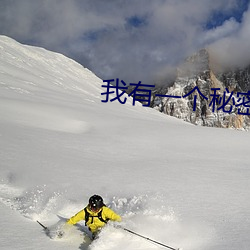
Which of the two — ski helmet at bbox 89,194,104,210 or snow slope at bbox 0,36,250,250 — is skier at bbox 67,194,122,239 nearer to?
ski helmet at bbox 89,194,104,210

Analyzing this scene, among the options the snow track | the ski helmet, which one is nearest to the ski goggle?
the ski helmet

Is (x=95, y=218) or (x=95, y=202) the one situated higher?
(x=95, y=202)

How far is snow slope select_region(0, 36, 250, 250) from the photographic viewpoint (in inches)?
200

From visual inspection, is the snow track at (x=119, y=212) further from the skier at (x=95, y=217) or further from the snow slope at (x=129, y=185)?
the skier at (x=95, y=217)

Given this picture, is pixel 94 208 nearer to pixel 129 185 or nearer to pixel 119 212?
pixel 119 212

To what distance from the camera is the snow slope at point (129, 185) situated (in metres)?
5.09

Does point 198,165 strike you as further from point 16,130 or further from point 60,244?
point 16,130

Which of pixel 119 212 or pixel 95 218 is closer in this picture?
pixel 95 218

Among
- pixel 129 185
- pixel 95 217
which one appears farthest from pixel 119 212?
pixel 129 185

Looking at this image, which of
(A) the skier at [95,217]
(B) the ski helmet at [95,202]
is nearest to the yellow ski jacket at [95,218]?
(A) the skier at [95,217]

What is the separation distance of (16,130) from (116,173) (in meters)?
5.84

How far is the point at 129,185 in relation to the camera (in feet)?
24.5

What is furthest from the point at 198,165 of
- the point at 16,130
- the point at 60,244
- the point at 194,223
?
the point at 16,130

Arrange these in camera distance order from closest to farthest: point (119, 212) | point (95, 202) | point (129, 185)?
1. point (95, 202)
2. point (119, 212)
3. point (129, 185)
